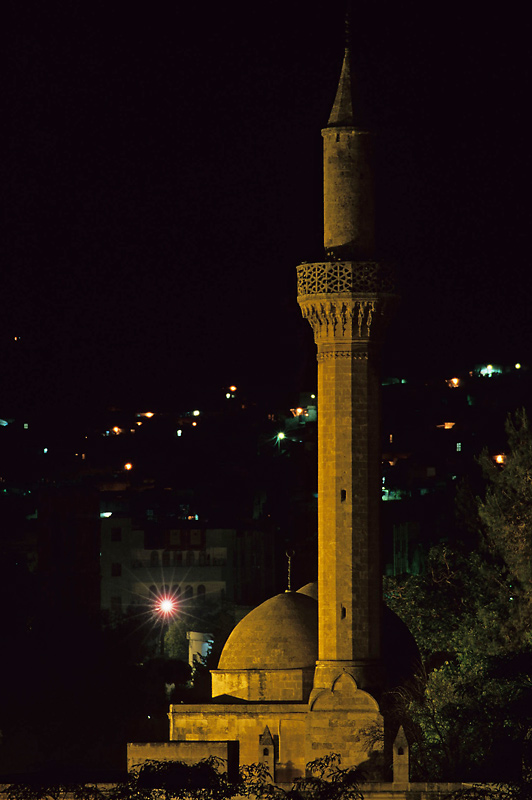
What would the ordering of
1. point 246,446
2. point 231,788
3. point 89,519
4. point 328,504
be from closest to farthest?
point 231,788, point 328,504, point 89,519, point 246,446

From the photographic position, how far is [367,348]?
36.4 metres

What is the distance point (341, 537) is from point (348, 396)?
2858 mm

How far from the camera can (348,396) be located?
36062mm

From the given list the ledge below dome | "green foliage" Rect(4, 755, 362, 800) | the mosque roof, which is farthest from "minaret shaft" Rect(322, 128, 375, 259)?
"green foliage" Rect(4, 755, 362, 800)

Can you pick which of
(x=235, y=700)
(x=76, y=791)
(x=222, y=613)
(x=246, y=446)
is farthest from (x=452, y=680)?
(x=246, y=446)

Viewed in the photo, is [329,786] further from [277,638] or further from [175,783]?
[277,638]

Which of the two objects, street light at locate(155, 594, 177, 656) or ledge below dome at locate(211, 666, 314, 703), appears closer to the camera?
ledge below dome at locate(211, 666, 314, 703)

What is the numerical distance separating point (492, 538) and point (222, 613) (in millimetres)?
31468

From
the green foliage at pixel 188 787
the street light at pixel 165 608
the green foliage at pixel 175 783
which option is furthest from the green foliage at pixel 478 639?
the street light at pixel 165 608

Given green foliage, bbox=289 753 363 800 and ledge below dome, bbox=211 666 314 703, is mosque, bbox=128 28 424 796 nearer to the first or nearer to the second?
ledge below dome, bbox=211 666 314 703

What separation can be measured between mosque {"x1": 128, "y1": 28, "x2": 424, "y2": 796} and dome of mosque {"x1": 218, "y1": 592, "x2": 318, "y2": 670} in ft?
0.18

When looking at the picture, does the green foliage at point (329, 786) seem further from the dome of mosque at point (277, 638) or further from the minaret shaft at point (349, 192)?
the minaret shaft at point (349, 192)

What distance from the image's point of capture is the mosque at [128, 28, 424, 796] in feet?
115

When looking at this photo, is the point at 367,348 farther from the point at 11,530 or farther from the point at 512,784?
the point at 11,530
